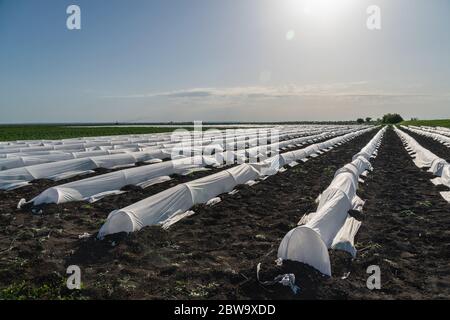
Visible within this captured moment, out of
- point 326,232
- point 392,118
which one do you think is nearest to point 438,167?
point 326,232

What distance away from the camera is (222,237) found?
6.69 m

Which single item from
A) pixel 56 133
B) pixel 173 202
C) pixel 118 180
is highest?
pixel 56 133

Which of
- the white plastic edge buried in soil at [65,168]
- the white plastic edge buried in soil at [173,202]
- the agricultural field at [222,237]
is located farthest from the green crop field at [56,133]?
the white plastic edge buried in soil at [173,202]

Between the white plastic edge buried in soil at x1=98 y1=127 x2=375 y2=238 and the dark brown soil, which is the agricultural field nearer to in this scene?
the white plastic edge buried in soil at x1=98 y1=127 x2=375 y2=238

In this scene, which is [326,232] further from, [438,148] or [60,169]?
[438,148]

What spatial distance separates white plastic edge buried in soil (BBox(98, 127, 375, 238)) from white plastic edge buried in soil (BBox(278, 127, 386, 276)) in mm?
2494

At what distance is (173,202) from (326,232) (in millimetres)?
3200

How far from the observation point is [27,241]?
6230mm

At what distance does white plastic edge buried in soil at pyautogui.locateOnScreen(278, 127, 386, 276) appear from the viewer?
4.98 m

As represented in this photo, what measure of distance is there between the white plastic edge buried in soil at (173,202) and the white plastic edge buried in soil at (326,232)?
8.18 feet

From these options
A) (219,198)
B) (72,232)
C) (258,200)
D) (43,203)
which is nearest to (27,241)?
(72,232)
